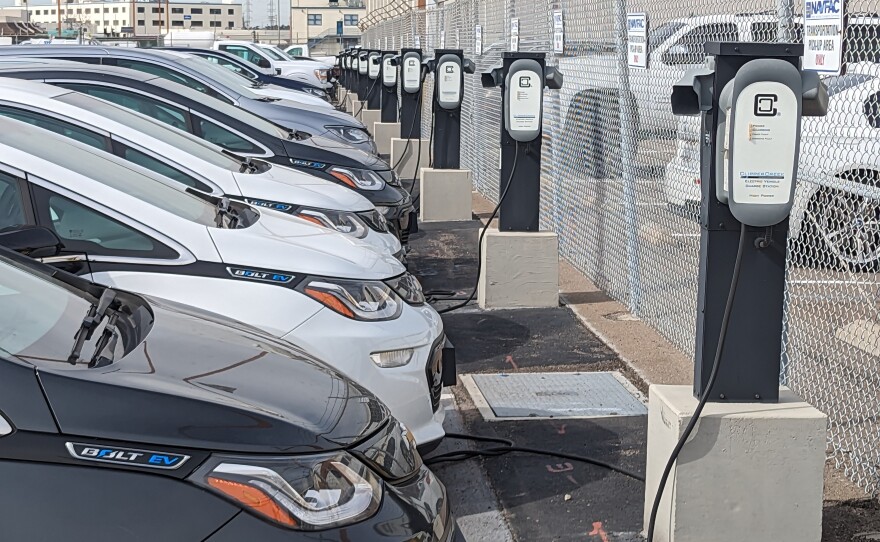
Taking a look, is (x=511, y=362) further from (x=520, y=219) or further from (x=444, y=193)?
(x=444, y=193)

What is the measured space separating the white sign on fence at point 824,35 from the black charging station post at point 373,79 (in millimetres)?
14968

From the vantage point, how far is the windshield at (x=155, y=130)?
6.59 metres

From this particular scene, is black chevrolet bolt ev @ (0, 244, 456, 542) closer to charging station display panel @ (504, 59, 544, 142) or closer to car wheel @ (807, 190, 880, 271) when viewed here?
car wheel @ (807, 190, 880, 271)

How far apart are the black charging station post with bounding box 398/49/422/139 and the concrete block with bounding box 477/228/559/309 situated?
711 centimetres

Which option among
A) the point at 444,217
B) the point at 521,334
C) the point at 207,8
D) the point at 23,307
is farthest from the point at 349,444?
the point at 207,8

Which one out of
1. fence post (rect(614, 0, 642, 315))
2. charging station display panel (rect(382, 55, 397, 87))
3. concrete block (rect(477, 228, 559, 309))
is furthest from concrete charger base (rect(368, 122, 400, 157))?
fence post (rect(614, 0, 642, 315))

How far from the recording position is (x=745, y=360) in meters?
4.21

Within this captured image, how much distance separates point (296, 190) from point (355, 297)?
2413mm

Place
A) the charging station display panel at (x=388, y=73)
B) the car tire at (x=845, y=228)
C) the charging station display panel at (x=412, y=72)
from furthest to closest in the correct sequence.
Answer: the charging station display panel at (x=388, y=73), the charging station display panel at (x=412, y=72), the car tire at (x=845, y=228)

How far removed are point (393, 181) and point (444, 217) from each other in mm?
2850

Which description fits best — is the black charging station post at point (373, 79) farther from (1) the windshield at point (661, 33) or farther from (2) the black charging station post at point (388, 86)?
(1) the windshield at point (661, 33)

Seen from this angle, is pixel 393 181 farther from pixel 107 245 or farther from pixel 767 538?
pixel 767 538

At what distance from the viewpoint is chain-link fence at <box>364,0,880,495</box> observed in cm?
573

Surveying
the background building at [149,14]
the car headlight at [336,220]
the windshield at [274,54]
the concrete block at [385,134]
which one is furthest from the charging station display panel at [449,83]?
the background building at [149,14]
